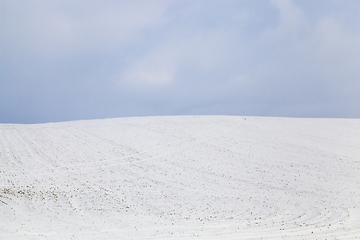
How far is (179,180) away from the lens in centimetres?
2295

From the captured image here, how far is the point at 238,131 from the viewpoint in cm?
3647

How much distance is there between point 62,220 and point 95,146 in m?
15.7

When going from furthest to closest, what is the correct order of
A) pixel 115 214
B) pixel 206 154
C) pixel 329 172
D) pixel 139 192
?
pixel 206 154
pixel 329 172
pixel 139 192
pixel 115 214

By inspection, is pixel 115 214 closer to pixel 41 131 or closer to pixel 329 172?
pixel 329 172

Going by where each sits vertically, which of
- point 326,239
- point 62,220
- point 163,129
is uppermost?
point 163,129

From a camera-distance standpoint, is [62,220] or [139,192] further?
[139,192]

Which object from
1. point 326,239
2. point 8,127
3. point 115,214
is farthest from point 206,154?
point 8,127

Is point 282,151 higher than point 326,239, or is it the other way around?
point 282,151

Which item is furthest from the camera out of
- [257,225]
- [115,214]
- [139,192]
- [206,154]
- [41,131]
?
Result: [41,131]

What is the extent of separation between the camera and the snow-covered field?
13891 millimetres

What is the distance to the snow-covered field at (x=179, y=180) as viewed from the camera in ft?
45.6

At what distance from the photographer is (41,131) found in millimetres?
34781

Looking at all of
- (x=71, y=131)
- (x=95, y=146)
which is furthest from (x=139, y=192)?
(x=71, y=131)

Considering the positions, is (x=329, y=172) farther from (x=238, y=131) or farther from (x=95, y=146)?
(x=95, y=146)
